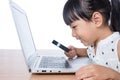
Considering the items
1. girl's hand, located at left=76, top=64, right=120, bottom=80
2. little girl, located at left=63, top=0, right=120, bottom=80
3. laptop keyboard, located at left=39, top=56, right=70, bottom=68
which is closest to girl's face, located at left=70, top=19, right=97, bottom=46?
little girl, located at left=63, top=0, right=120, bottom=80

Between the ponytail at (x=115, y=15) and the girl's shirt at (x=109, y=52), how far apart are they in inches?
2.2

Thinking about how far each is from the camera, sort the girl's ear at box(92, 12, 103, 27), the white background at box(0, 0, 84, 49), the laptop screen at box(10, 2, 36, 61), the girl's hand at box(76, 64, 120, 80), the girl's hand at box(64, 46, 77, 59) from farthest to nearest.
Result: the white background at box(0, 0, 84, 49), the girl's hand at box(64, 46, 77, 59), the girl's ear at box(92, 12, 103, 27), the laptop screen at box(10, 2, 36, 61), the girl's hand at box(76, 64, 120, 80)

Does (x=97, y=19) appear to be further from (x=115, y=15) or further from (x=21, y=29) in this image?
(x=21, y=29)

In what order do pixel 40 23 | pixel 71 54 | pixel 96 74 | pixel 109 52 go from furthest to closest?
pixel 40 23 < pixel 71 54 < pixel 109 52 < pixel 96 74

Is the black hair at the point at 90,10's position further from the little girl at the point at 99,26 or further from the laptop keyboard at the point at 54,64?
the laptop keyboard at the point at 54,64

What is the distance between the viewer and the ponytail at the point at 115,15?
3.09 ft

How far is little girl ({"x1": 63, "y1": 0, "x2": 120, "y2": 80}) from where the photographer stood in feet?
2.80

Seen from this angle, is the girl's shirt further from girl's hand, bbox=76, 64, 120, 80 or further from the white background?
the white background

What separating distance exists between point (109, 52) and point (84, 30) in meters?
0.12

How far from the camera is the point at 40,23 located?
170 cm

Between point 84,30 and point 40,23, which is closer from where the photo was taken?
point 84,30

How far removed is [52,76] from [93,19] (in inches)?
10.8

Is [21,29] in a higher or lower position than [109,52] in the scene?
higher

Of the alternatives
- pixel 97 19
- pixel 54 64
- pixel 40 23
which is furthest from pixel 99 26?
pixel 40 23
